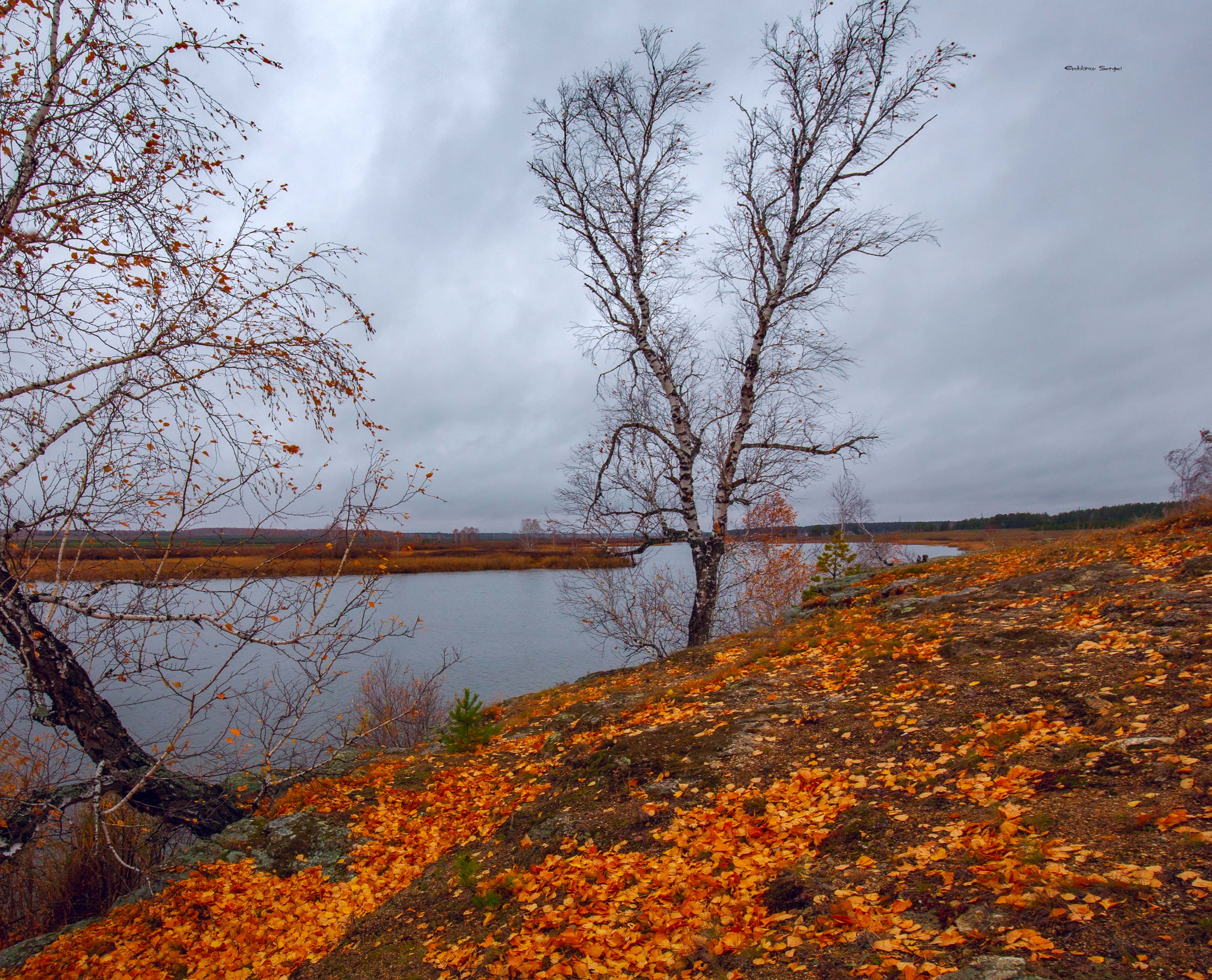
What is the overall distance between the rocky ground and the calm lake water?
14.7 ft

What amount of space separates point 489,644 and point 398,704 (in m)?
9.00

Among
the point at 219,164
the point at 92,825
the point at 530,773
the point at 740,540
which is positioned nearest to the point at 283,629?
the point at 92,825

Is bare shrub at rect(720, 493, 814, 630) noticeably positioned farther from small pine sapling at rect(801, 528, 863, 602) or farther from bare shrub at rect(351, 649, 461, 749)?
bare shrub at rect(351, 649, 461, 749)

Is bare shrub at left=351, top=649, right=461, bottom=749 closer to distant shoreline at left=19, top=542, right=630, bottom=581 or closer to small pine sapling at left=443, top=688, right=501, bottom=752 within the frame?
small pine sapling at left=443, top=688, right=501, bottom=752

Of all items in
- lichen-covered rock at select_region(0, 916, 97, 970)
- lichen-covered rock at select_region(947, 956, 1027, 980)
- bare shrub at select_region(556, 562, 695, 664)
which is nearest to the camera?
lichen-covered rock at select_region(947, 956, 1027, 980)

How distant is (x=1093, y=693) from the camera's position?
15.0 feet

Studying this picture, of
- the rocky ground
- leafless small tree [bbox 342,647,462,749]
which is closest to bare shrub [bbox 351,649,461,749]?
leafless small tree [bbox 342,647,462,749]

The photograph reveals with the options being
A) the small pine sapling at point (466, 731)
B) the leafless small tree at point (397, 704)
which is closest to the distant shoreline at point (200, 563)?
the small pine sapling at point (466, 731)

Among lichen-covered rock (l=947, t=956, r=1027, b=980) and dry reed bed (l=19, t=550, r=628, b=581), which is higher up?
dry reed bed (l=19, t=550, r=628, b=581)

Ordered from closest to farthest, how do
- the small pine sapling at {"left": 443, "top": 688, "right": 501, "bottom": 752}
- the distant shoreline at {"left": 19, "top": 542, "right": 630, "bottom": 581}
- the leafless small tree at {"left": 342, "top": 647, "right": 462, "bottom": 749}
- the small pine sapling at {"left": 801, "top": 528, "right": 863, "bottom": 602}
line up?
the distant shoreline at {"left": 19, "top": 542, "right": 630, "bottom": 581} < the small pine sapling at {"left": 443, "top": 688, "right": 501, "bottom": 752} < the leafless small tree at {"left": 342, "top": 647, "right": 462, "bottom": 749} < the small pine sapling at {"left": 801, "top": 528, "right": 863, "bottom": 602}

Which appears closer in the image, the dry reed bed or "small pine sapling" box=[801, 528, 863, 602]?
the dry reed bed

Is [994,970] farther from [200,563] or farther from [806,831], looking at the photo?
[200,563]

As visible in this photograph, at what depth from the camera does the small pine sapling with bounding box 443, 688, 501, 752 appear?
8273mm

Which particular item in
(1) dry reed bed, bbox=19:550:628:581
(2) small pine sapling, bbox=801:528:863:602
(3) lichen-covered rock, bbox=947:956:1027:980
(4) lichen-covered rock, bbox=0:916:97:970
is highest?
(1) dry reed bed, bbox=19:550:628:581
